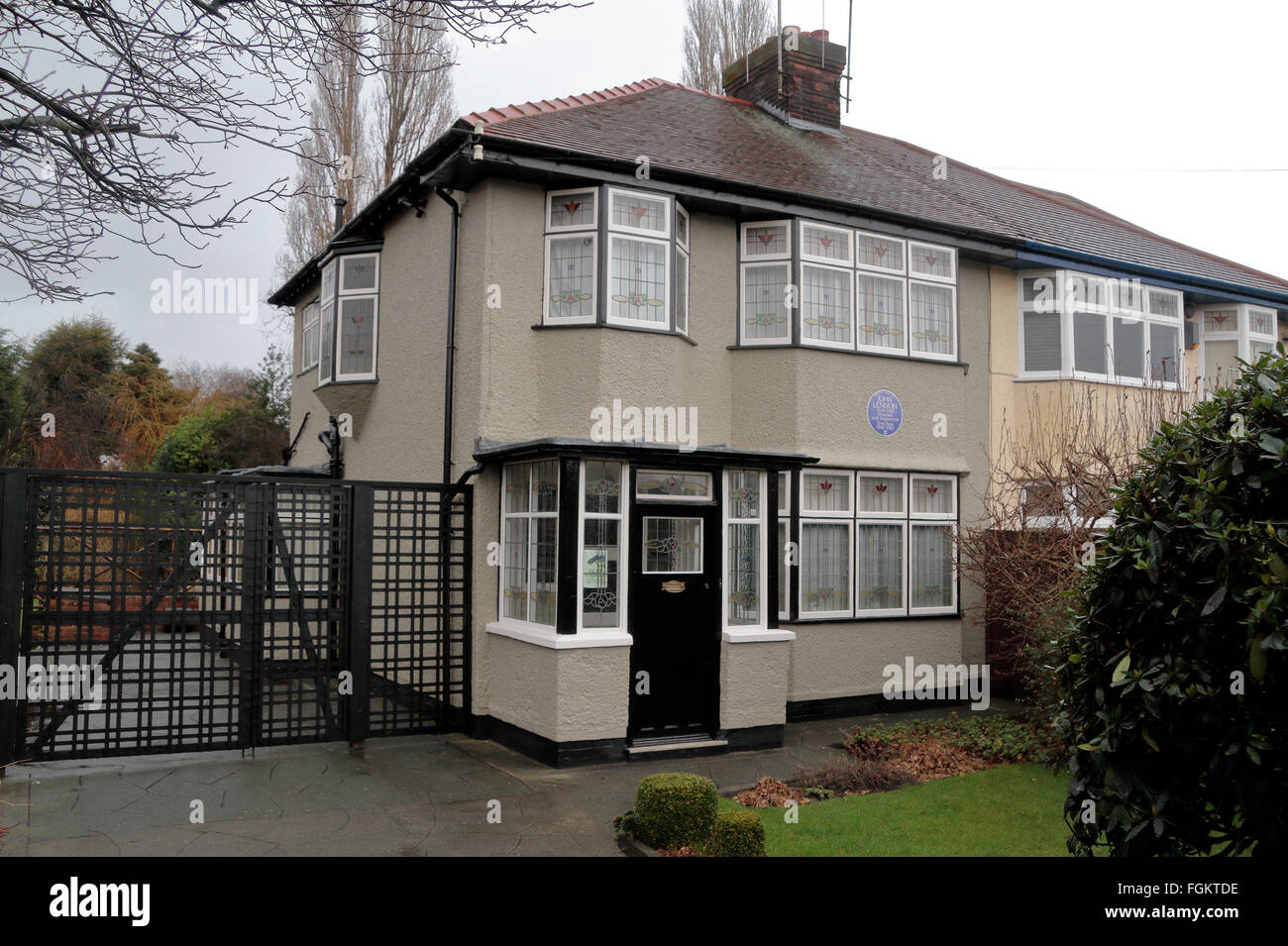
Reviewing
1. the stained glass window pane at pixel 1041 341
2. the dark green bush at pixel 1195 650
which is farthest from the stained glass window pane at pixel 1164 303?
the dark green bush at pixel 1195 650

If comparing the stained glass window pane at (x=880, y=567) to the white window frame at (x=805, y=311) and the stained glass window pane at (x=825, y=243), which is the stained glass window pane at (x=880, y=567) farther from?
the stained glass window pane at (x=825, y=243)

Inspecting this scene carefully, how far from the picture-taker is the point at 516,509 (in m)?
9.73

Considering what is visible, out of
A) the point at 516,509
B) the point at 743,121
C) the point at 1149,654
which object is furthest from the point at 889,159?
the point at 1149,654

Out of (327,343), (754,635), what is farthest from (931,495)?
(327,343)

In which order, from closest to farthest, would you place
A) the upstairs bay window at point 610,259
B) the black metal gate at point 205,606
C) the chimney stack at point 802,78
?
the black metal gate at point 205,606, the upstairs bay window at point 610,259, the chimney stack at point 802,78

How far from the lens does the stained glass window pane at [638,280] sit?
10.1 meters

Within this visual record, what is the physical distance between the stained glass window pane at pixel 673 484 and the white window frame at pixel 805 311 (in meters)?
2.77

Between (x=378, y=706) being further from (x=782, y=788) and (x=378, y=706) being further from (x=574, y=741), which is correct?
(x=782, y=788)

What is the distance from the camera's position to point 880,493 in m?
12.0

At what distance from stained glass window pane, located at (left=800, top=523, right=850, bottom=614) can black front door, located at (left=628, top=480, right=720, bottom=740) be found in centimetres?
231

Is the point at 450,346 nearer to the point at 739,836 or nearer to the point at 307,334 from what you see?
the point at 739,836

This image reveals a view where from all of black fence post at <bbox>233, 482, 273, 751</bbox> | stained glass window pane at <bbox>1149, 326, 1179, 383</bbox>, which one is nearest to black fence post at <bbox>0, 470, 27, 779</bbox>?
black fence post at <bbox>233, 482, 273, 751</bbox>

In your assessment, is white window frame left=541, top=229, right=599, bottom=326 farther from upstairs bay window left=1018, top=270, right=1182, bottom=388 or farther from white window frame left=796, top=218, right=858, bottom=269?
upstairs bay window left=1018, top=270, right=1182, bottom=388
